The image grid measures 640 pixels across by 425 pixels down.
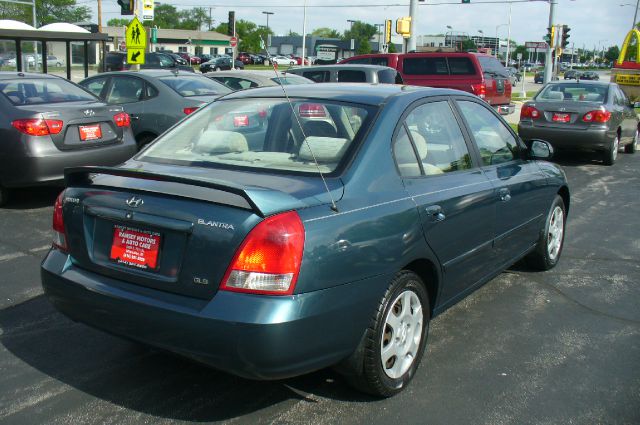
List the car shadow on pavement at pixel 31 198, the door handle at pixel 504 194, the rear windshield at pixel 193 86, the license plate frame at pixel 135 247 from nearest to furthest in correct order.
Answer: the license plate frame at pixel 135 247, the door handle at pixel 504 194, the car shadow on pavement at pixel 31 198, the rear windshield at pixel 193 86

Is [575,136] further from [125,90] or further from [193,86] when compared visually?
[125,90]

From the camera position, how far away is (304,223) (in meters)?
3.02

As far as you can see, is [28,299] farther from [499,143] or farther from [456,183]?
[499,143]

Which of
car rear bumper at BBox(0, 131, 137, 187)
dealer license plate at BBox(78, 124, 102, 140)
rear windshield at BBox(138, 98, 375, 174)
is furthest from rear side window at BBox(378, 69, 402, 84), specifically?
rear windshield at BBox(138, 98, 375, 174)

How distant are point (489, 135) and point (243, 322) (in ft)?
9.11

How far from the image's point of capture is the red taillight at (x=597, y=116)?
41.0 ft

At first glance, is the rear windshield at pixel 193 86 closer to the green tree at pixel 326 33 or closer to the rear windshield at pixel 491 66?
the rear windshield at pixel 491 66

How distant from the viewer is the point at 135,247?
3.24 m

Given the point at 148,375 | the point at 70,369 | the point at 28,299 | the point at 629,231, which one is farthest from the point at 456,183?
the point at 629,231

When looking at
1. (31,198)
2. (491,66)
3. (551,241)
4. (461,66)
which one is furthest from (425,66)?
(551,241)

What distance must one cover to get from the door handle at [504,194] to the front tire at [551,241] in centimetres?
105

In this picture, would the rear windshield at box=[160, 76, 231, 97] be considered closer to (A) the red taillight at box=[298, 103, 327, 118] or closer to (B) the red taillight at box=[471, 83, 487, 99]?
(A) the red taillight at box=[298, 103, 327, 118]

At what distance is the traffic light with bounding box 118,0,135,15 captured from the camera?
16.1m

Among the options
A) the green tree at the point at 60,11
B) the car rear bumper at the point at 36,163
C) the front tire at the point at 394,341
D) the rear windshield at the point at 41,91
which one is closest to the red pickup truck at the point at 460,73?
the rear windshield at the point at 41,91
